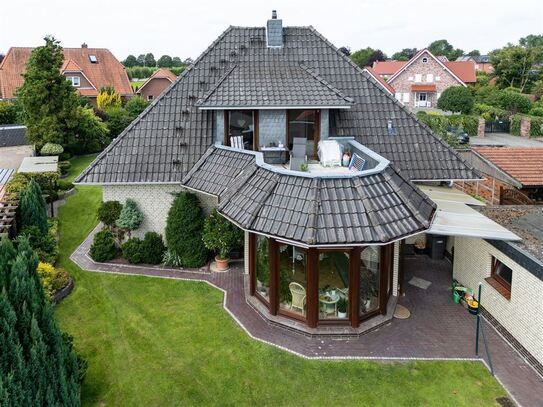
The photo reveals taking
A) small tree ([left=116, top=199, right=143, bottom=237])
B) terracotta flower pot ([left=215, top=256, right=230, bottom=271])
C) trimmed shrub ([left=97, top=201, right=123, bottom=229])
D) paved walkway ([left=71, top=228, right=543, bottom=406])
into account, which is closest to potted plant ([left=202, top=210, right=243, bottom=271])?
terracotta flower pot ([left=215, top=256, right=230, bottom=271])

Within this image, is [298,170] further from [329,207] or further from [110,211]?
[110,211]

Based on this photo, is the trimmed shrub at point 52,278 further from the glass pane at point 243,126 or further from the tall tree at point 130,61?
the tall tree at point 130,61

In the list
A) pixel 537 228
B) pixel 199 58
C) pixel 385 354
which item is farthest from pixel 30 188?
pixel 537 228

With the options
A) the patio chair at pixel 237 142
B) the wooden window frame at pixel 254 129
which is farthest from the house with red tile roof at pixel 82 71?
the patio chair at pixel 237 142

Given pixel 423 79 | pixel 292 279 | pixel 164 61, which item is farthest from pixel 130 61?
pixel 292 279

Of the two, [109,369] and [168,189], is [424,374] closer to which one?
[109,369]

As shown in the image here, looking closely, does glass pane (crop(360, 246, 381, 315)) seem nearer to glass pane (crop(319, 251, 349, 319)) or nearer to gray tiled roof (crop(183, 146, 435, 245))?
glass pane (crop(319, 251, 349, 319))
